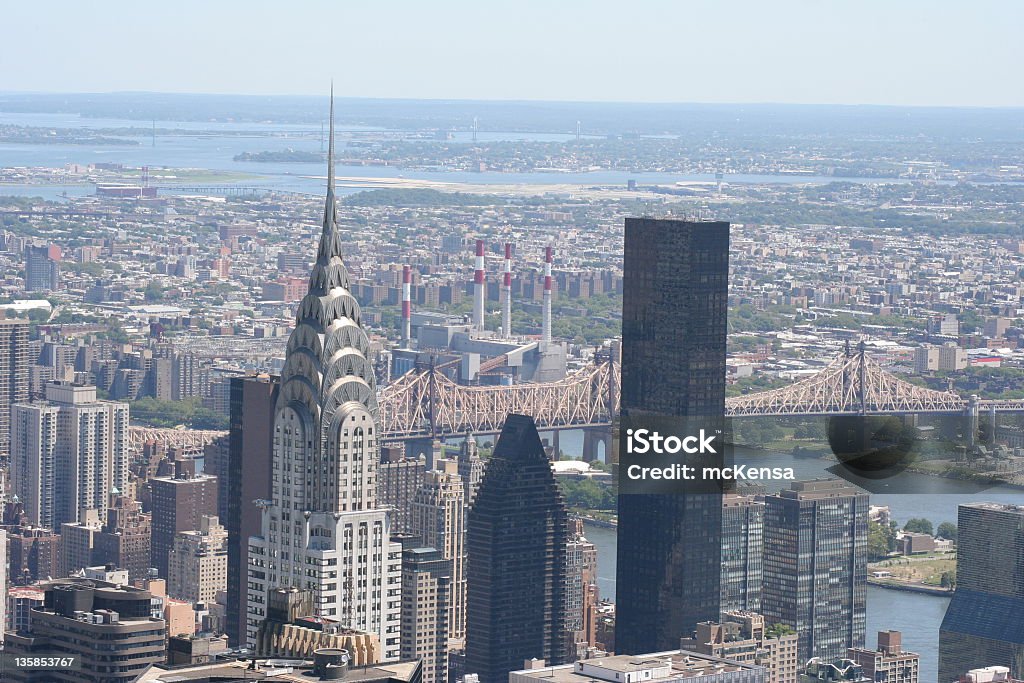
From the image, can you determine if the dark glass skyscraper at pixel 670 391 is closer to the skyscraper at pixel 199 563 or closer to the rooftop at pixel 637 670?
the rooftop at pixel 637 670

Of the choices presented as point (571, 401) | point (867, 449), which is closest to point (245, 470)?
point (867, 449)

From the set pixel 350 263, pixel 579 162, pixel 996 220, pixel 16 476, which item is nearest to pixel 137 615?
pixel 16 476

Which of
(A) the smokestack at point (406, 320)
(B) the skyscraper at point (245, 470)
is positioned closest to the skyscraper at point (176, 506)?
(B) the skyscraper at point (245, 470)

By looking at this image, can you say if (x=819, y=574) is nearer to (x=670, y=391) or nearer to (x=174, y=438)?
(x=670, y=391)

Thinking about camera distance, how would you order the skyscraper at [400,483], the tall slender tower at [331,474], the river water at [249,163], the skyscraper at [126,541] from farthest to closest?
the river water at [249,163] → the skyscraper at [126,541] → the skyscraper at [400,483] → the tall slender tower at [331,474]

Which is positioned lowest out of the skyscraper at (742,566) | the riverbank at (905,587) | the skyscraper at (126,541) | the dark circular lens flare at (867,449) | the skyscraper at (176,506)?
the skyscraper at (126,541)

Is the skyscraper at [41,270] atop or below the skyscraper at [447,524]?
below

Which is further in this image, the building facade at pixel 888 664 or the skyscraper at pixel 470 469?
the skyscraper at pixel 470 469
